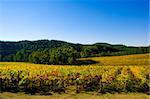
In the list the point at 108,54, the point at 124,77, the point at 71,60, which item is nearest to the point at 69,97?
the point at 124,77

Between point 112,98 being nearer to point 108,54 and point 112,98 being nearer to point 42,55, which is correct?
point 42,55

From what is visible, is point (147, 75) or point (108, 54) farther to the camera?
point (108, 54)

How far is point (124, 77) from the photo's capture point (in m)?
21.7

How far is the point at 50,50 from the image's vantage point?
75062 mm

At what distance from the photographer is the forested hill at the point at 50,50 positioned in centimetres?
7631

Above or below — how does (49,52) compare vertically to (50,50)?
below

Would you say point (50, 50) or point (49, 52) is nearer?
point (49, 52)

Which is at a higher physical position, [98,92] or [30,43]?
[30,43]

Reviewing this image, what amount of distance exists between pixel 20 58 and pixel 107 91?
60.1 meters

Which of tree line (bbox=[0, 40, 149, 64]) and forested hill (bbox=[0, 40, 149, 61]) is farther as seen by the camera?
forested hill (bbox=[0, 40, 149, 61])

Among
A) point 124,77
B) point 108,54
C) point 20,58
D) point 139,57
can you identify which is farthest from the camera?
point 108,54

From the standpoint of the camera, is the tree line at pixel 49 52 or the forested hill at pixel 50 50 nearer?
the tree line at pixel 49 52

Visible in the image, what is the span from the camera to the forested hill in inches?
3004

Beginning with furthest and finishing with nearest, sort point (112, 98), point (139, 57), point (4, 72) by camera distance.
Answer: point (139, 57), point (4, 72), point (112, 98)
